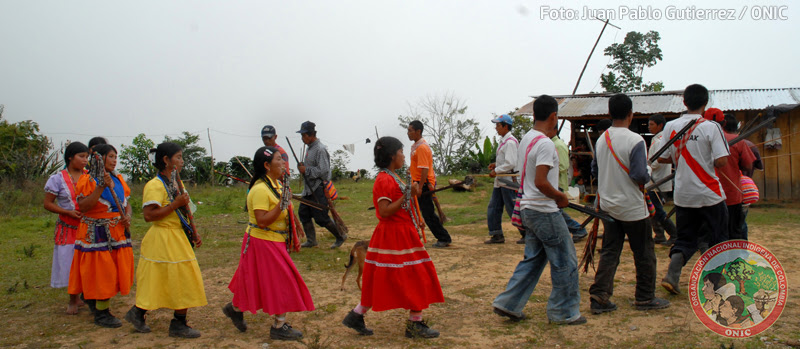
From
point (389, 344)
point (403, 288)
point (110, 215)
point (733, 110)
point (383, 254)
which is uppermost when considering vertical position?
point (733, 110)

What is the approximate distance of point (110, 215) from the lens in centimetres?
470

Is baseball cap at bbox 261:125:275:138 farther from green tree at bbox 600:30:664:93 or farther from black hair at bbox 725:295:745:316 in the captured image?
green tree at bbox 600:30:664:93

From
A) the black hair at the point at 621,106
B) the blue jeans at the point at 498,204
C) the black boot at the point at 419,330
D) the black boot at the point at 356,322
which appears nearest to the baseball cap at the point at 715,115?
the black hair at the point at 621,106

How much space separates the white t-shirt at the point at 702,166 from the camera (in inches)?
183

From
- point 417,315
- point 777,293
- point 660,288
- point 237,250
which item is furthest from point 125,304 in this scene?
point 777,293

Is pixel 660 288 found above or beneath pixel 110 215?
beneath

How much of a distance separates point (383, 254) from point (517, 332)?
1197 mm

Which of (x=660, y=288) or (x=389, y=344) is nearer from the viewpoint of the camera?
(x=389, y=344)

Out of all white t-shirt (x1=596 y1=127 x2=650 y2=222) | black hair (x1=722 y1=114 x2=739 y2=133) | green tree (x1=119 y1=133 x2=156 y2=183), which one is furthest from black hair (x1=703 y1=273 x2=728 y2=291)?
green tree (x1=119 y1=133 x2=156 y2=183)

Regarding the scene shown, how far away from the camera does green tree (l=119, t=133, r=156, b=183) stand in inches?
712

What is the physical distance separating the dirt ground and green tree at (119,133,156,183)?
13988 millimetres

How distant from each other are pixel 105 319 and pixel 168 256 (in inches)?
39.4

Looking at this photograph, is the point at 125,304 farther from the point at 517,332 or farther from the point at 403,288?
the point at 517,332

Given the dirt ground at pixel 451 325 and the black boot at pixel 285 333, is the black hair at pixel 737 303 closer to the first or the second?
the dirt ground at pixel 451 325
